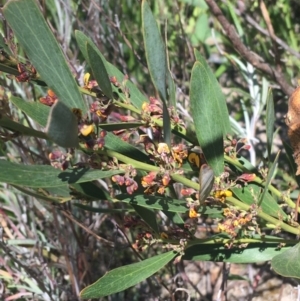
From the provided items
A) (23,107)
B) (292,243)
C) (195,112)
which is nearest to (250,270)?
(292,243)

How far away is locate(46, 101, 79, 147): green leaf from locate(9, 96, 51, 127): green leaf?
0.18 m

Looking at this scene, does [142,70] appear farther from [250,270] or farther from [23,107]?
[23,107]

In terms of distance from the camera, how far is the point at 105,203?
1550mm

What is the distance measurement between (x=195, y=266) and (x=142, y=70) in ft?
2.39

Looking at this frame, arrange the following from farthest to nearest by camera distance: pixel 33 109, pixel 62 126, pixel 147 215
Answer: pixel 147 215 → pixel 33 109 → pixel 62 126

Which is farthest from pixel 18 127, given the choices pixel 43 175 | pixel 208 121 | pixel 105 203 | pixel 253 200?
pixel 105 203

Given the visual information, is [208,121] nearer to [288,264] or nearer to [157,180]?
[157,180]

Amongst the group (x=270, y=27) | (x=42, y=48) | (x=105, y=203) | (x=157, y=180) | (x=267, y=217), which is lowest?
(x=105, y=203)

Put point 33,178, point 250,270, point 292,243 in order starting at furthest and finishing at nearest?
point 250,270 < point 292,243 < point 33,178

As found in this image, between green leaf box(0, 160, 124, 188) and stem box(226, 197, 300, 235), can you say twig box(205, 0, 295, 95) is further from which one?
green leaf box(0, 160, 124, 188)

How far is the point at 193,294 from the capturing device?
157cm

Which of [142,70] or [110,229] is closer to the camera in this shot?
[110,229]

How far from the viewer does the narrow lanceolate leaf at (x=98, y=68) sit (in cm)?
73

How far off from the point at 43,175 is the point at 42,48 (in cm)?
17
